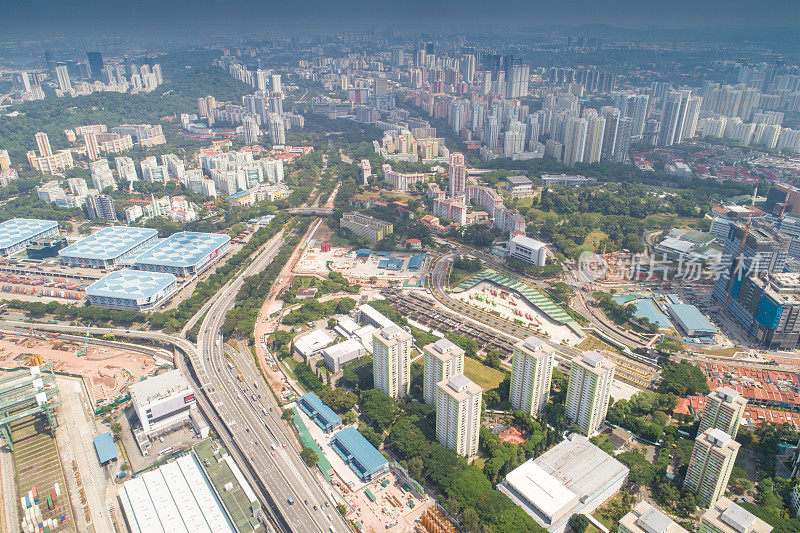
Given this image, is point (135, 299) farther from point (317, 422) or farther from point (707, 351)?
point (707, 351)

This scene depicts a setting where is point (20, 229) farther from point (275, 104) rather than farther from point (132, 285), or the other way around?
point (275, 104)

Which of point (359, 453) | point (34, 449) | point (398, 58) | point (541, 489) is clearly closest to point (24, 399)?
point (34, 449)

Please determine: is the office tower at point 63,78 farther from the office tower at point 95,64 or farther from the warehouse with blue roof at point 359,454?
the warehouse with blue roof at point 359,454

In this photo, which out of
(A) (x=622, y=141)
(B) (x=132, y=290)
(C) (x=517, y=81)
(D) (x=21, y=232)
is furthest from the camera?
(C) (x=517, y=81)

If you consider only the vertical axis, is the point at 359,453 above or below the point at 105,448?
above

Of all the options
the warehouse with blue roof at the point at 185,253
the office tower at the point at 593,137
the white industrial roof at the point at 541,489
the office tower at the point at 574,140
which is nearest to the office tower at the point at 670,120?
the office tower at the point at 593,137
